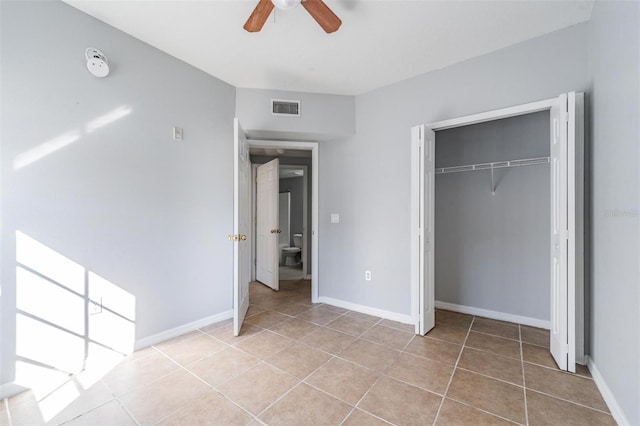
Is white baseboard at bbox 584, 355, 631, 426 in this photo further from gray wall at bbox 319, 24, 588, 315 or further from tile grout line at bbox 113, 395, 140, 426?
tile grout line at bbox 113, 395, 140, 426

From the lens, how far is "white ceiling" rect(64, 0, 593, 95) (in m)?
2.02

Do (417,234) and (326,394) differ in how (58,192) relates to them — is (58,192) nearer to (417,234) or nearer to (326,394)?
(326,394)

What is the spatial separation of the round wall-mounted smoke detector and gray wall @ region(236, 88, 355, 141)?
1310mm

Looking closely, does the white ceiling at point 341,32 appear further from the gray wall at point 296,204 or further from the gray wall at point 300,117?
the gray wall at point 296,204

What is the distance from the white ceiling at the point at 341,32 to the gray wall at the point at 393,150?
0.51 ft

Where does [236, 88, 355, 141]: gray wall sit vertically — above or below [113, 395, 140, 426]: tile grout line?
above

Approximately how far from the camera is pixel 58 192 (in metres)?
1.98

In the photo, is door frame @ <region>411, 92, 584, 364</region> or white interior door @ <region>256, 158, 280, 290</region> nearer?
door frame @ <region>411, 92, 584, 364</region>

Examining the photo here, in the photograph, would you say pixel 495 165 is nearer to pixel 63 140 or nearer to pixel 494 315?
pixel 494 315

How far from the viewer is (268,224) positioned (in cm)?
449

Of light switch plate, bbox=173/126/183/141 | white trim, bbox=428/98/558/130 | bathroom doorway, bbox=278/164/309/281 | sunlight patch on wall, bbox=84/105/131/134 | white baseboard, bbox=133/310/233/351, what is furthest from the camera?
bathroom doorway, bbox=278/164/309/281

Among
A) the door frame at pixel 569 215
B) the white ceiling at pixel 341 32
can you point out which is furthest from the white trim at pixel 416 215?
the white ceiling at pixel 341 32

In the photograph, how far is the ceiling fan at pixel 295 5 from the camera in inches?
67.4

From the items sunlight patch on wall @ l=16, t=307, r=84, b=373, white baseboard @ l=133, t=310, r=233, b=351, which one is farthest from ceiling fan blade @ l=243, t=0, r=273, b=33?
white baseboard @ l=133, t=310, r=233, b=351
